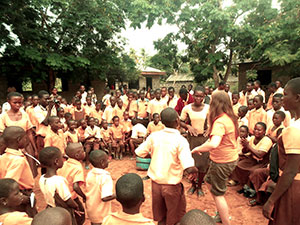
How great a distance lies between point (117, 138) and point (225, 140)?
14.8 ft

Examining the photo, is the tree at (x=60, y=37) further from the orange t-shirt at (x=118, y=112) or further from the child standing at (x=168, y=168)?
the child standing at (x=168, y=168)

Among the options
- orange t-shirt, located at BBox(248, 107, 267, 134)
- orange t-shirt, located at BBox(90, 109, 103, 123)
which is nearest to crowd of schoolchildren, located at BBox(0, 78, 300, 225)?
orange t-shirt, located at BBox(248, 107, 267, 134)

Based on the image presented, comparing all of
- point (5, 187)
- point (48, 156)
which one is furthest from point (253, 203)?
point (5, 187)

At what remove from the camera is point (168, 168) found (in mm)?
2422

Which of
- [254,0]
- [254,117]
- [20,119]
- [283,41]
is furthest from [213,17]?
[20,119]

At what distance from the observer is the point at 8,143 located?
251 cm

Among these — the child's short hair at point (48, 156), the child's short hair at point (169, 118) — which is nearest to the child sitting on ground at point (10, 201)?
the child's short hair at point (48, 156)

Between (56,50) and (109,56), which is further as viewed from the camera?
(109,56)

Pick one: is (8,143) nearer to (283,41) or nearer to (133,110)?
(133,110)

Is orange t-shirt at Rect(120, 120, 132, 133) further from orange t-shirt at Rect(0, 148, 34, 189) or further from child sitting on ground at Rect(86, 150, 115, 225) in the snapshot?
orange t-shirt at Rect(0, 148, 34, 189)

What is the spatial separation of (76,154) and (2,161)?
0.77m

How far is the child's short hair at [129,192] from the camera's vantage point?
5.13ft

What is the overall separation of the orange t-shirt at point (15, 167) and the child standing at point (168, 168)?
4.59 ft

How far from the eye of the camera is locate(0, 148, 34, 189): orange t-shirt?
2.36 metres
